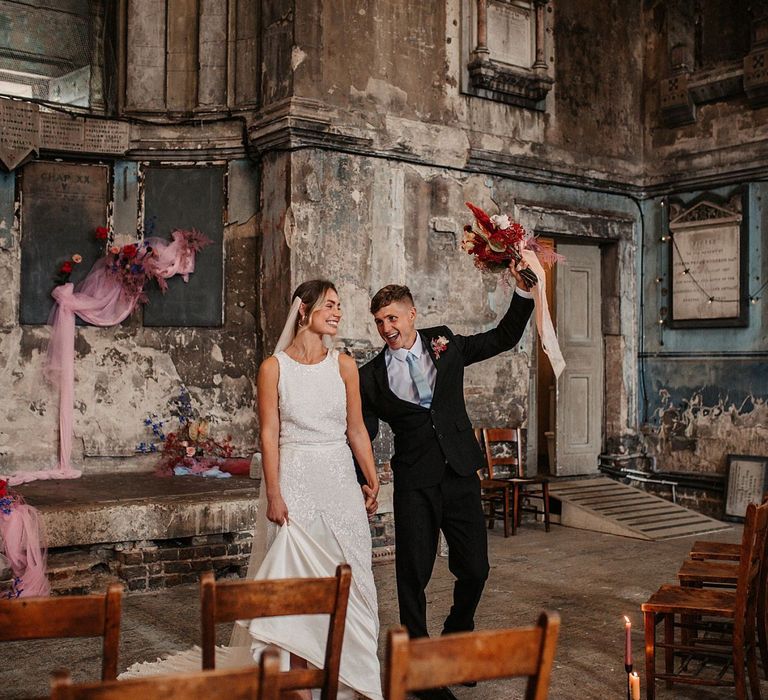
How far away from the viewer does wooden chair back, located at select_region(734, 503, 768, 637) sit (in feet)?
12.9

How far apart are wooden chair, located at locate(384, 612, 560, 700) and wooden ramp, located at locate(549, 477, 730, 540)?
21.4 feet

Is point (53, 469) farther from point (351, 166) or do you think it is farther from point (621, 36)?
point (621, 36)

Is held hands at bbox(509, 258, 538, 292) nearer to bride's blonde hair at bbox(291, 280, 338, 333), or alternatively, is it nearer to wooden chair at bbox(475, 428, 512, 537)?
bride's blonde hair at bbox(291, 280, 338, 333)

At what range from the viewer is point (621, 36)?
10516mm

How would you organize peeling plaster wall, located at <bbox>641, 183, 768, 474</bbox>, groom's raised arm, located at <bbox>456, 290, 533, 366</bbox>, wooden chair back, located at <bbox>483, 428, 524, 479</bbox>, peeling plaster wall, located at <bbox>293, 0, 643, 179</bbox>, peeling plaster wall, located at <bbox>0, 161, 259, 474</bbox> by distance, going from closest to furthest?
groom's raised arm, located at <bbox>456, 290, 533, 366</bbox> → peeling plaster wall, located at <bbox>0, 161, 259, 474</bbox> → peeling plaster wall, located at <bbox>293, 0, 643, 179</bbox> → wooden chair back, located at <bbox>483, 428, 524, 479</bbox> → peeling plaster wall, located at <bbox>641, 183, 768, 474</bbox>

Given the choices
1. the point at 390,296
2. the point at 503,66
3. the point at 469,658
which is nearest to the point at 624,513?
the point at 503,66

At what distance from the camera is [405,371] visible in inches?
178

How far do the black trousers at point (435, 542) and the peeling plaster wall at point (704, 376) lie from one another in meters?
6.02

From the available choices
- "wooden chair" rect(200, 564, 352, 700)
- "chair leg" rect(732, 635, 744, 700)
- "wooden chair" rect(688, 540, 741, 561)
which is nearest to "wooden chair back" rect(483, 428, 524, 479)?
"wooden chair" rect(688, 540, 741, 561)

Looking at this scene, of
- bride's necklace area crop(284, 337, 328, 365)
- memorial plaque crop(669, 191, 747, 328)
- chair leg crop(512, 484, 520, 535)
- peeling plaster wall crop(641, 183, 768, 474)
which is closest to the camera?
bride's necklace area crop(284, 337, 328, 365)

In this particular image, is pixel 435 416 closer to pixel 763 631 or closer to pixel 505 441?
pixel 763 631

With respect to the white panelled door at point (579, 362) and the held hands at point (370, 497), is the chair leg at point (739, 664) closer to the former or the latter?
the held hands at point (370, 497)

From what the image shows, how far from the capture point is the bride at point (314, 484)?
13.0ft

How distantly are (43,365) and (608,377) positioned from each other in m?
6.10
